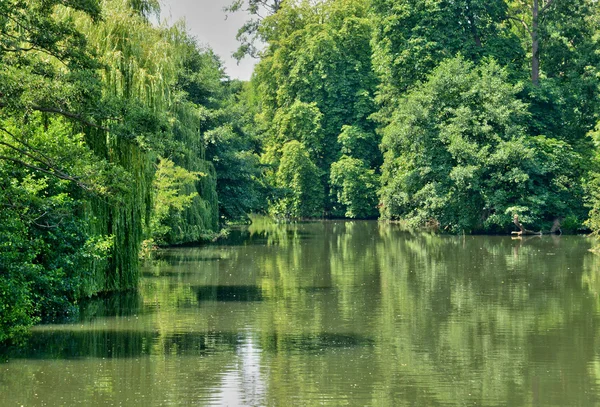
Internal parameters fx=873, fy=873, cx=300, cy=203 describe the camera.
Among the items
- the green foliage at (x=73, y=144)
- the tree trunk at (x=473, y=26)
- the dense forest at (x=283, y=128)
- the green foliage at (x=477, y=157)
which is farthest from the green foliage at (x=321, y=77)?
the green foliage at (x=73, y=144)

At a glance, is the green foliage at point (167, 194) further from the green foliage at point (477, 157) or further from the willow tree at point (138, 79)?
the green foliage at point (477, 157)

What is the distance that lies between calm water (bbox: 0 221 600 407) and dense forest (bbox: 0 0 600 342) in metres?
1.68

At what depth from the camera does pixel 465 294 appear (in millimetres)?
23141

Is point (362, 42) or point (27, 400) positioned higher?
point (362, 42)

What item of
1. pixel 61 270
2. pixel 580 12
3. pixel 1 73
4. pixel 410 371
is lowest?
pixel 410 371

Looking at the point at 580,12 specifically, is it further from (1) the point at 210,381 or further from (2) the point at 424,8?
(1) the point at 210,381

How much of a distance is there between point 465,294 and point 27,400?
45.1 feet

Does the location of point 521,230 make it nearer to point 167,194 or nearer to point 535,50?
point 535,50

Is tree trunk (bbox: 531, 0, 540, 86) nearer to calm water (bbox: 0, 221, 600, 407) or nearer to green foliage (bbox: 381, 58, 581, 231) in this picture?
green foliage (bbox: 381, 58, 581, 231)

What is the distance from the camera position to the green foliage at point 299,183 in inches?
2744

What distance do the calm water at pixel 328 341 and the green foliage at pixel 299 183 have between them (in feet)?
130

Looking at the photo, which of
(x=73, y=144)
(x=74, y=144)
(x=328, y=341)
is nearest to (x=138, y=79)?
(x=74, y=144)

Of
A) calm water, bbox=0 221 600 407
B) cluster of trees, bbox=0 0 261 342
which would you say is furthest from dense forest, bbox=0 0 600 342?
calm water, bbox=0 221 600 407

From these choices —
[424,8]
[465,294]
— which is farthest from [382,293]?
[424,8]
